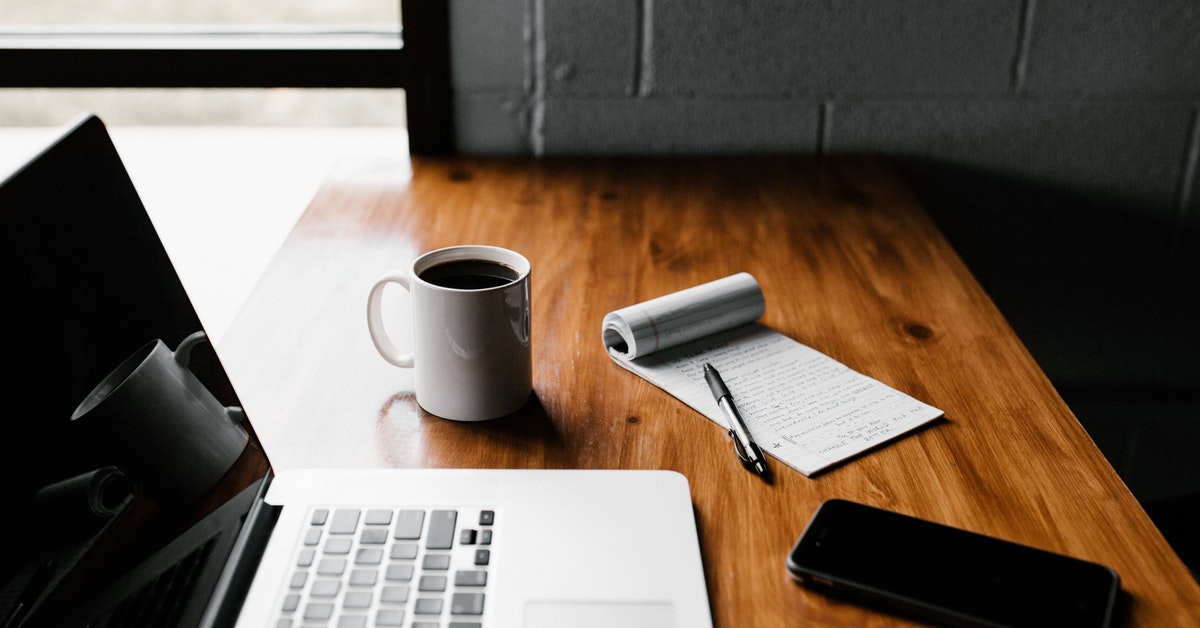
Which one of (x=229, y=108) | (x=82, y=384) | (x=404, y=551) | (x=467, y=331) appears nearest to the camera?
(x=82, y=384)

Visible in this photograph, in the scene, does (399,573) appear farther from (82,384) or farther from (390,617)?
(82,384)

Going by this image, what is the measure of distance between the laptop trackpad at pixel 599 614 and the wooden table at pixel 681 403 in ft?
0.12

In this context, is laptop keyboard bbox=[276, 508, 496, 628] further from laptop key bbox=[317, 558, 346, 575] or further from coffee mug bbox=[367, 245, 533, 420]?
coffee mug bbox=[367, 245, 533, 420]

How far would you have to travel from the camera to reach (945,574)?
588mm

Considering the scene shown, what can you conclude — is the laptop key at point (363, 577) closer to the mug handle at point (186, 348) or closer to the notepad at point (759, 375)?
the mug handle at point (186, 348)

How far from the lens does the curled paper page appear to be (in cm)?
86

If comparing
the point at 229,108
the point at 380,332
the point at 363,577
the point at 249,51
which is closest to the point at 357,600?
the point at 363,577

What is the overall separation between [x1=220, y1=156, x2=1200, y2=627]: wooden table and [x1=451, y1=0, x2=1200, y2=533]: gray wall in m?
0.10

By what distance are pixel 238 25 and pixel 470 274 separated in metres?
0.91

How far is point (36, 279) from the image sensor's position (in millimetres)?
481

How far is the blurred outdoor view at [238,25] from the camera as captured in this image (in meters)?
1.46

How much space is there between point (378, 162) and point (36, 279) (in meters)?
0.91

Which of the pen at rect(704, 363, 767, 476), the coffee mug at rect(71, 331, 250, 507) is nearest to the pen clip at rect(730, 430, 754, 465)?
the pen at rect(704, 363, 767, 476)

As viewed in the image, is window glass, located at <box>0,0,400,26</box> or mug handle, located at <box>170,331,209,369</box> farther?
window glass, located at <box>0,0,400,26</box>
